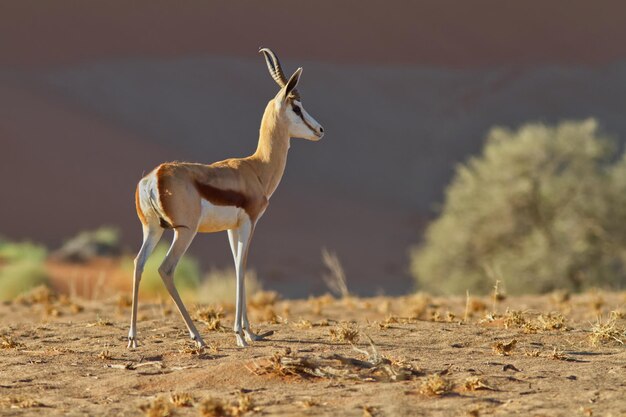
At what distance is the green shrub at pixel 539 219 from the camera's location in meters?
25.5

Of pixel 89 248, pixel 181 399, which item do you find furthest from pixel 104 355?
pixel 89 248

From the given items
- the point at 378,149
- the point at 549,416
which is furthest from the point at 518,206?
the point at 378,149

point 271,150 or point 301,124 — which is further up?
point 301,124

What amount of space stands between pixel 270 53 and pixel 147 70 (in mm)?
50118

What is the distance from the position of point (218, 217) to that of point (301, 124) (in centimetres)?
144

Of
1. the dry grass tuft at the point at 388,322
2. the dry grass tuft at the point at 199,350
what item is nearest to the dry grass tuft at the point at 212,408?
the dry grass tuft at the point at 199,350

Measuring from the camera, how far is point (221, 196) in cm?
901

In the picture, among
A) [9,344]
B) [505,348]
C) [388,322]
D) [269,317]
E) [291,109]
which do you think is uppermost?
[291,109]

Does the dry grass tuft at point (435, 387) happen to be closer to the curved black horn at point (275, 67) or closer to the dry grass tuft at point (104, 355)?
the dry grass tuft at point (104, 355)

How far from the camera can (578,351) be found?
29.8 ft

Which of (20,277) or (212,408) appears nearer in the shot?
(212,408)

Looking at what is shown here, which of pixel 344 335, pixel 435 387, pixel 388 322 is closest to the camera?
pixel 435 387

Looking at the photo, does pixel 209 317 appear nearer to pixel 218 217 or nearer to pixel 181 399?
pixel 218 217

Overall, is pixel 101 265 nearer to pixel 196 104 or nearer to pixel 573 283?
pixel 573 283
